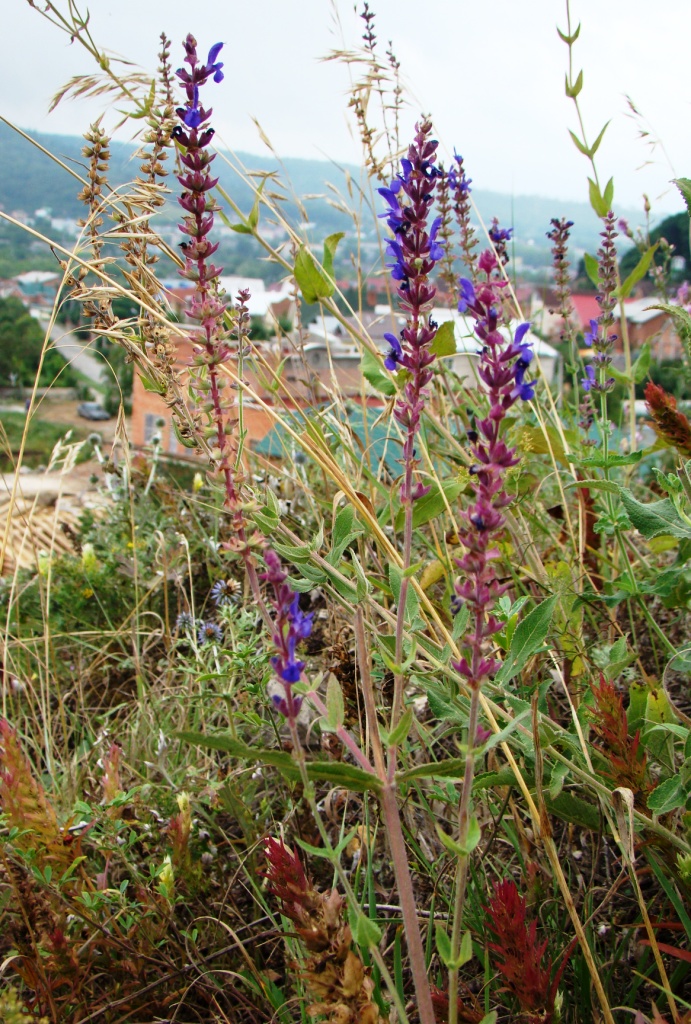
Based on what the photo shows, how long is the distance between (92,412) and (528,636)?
4076cm

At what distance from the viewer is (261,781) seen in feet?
5.34

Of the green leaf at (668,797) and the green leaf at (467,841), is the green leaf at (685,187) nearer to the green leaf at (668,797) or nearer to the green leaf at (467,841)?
the green leaf at (668,797)

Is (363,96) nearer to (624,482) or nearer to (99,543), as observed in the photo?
(624,482)

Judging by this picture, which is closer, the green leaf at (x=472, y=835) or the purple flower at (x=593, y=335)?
the green leaf at (x=472, y=835)

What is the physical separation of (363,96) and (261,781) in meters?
1.57

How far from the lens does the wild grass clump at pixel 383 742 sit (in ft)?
2.63

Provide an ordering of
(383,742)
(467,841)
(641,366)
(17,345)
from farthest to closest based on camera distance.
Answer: (17,345)
(641,366)
(383,742)
(467,841)

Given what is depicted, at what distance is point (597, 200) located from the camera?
1.77 meters

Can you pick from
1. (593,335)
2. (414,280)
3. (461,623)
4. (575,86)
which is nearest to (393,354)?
(414,280)

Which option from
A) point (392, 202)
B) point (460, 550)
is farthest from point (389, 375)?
point (460, 550)

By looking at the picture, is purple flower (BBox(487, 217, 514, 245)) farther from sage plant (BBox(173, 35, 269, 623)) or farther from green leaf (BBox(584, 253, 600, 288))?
sage plant (BBox(173, 35, 269, 623))

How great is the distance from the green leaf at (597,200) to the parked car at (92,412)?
39.0 meters

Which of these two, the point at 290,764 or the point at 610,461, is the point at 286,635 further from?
the point at 610,461

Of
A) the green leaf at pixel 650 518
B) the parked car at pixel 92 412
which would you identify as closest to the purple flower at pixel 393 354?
the green leaf at pixel 650 518
